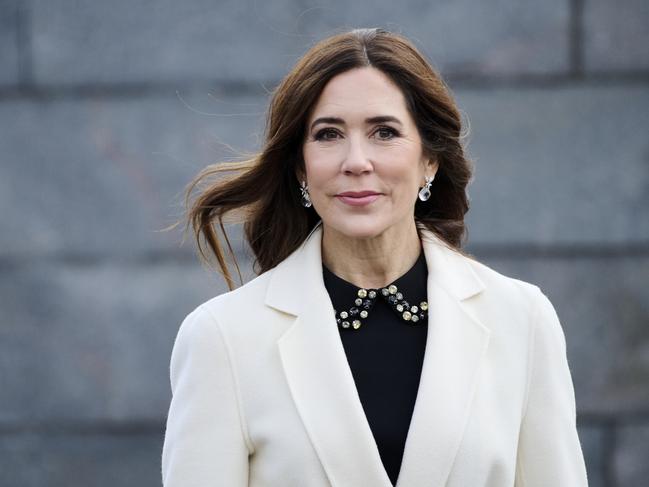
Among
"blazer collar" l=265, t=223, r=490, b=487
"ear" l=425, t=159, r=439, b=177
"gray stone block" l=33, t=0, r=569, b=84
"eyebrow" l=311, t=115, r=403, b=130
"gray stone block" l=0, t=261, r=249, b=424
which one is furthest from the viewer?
"gray stone block" l=0, t=261, r=249, b=424

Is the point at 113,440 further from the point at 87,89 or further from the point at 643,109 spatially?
the point at 643,109

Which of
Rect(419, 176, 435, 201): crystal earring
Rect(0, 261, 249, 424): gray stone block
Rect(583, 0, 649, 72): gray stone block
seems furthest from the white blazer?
Rect(583, 0, 649, 72): gray stone block

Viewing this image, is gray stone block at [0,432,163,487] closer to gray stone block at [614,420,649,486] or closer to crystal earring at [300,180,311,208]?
gray stone block at [614,420,649,486]

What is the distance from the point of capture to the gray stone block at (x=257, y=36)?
20.8ft

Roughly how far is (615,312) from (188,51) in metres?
2.25

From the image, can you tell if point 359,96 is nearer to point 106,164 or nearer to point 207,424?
point 207,424

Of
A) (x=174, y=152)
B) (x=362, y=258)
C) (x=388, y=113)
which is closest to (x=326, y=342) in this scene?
(x=362, y=258)

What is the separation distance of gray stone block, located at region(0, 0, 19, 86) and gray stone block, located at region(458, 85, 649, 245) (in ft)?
6.69

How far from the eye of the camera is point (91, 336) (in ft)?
21.2

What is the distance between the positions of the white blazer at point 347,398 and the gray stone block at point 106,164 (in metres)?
2.80

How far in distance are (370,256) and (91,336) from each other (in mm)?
3070

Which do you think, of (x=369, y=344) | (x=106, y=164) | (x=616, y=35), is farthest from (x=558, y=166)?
(x=369, y=344)

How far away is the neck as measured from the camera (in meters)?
3.64

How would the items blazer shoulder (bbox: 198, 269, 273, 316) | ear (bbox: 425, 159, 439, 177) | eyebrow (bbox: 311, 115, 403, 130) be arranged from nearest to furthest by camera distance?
eyebrow (bbox: 311, 115, 403, 130), blazer shoulder (bbox: 198, 269, 273, 316), ear (bbox: 425, 159, 439, 177)
